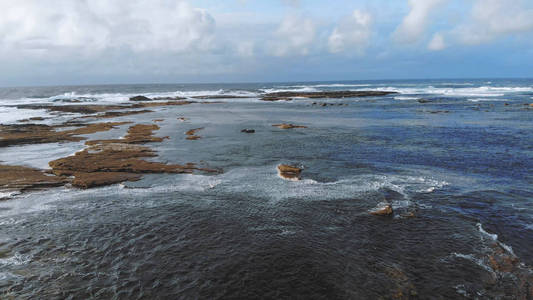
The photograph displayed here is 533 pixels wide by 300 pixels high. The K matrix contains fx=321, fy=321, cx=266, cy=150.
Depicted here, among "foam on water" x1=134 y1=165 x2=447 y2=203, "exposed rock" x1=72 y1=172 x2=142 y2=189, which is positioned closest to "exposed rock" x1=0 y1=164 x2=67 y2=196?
"exposed rock" x1=72 y1=172 x2=142 y2=189

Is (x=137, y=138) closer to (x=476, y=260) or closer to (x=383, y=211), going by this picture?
(x=383, y=211)

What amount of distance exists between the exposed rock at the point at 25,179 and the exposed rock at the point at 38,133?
39.6ft

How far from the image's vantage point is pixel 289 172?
2062 centimetres

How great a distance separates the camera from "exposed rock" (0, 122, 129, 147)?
3188cm

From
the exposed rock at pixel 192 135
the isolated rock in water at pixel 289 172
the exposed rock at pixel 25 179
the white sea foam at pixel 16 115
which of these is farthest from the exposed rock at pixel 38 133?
the isolated rock in water at pixel 289 172

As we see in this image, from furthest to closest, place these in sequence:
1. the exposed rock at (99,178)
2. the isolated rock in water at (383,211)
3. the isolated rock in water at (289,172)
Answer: the isolated rock in water at (289,172)
the exposed rock at (99,178)
the isolated rock in water at (383,211)

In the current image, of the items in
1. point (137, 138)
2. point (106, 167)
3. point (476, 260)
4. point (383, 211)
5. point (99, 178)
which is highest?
point (137, 138)

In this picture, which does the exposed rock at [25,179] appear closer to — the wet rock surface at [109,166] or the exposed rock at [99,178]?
the wet rock surface at [109,166]

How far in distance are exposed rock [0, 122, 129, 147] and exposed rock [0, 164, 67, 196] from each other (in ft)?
39.6

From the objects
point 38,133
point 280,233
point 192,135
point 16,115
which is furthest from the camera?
point 16,115

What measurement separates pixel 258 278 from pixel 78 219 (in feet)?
29.6

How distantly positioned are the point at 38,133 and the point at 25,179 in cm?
2081

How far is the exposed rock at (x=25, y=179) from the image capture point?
18078mm

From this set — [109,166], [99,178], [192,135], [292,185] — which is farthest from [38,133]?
[292,185]
